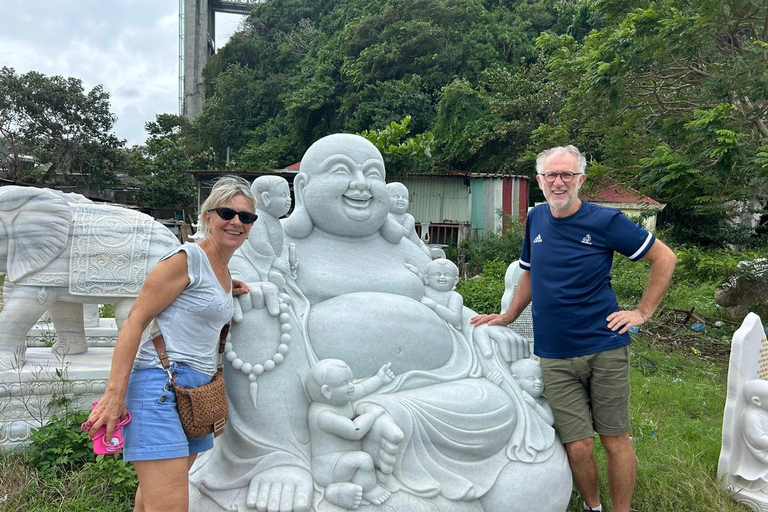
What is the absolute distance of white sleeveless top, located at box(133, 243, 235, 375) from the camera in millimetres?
1953

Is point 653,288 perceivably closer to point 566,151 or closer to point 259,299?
point 566,151

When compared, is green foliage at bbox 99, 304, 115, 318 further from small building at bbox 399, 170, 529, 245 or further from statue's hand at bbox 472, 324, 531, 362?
small building at bbox 399, 170, 529, 245

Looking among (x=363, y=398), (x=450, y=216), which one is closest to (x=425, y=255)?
(x=363, y=398)

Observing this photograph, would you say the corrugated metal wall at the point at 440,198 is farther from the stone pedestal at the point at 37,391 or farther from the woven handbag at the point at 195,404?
the woven handbag at the point at 195,404

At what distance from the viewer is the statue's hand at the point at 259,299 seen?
8.43 feet

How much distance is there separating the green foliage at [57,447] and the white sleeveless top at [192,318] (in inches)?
79.9

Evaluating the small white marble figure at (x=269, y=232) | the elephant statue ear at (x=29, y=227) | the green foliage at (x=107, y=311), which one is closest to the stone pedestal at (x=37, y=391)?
the elephant statue ear at (x=29, y=227)

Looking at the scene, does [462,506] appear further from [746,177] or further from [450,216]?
[450,216]

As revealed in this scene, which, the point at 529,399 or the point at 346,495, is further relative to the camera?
the point at 529,399

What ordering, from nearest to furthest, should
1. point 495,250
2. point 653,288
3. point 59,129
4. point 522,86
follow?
point 653,288, point 495,250, point 522,86, point 59,129

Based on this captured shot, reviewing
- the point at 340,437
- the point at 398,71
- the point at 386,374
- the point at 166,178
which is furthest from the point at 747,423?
the point at 166,178

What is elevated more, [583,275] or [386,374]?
[583,275]

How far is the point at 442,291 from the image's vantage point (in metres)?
3.28

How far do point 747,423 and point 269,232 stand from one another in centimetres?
304
